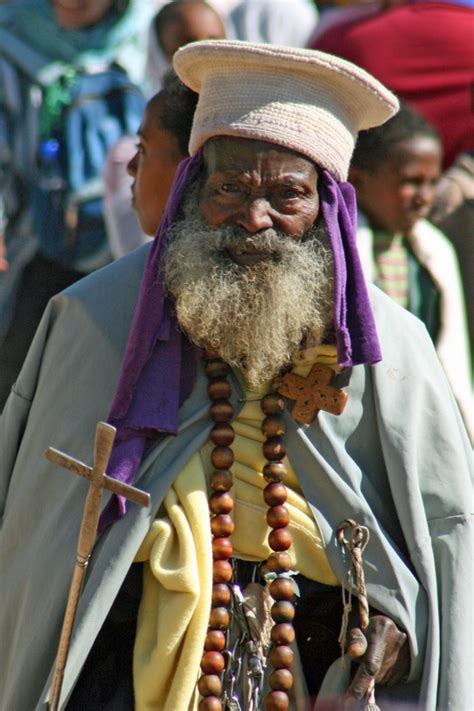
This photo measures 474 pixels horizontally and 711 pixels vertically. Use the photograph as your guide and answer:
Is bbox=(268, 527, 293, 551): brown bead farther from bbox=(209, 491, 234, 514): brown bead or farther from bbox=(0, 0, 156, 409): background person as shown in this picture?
bbox=(0, 0, 156, 409): background person

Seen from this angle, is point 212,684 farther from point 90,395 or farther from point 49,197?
point 49,197

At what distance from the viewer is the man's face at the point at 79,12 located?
9.10 meters

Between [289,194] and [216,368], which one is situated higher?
[289,194]

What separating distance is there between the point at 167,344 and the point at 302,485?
1.71 ft

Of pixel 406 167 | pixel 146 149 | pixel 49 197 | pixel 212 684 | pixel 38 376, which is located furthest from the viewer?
pixel 49 197

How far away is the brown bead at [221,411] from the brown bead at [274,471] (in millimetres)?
168

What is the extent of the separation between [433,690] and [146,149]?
214cm

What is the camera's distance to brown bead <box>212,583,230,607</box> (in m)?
4.53

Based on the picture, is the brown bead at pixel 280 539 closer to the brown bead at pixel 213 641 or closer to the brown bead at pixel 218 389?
the brown bead at pixel 213 641

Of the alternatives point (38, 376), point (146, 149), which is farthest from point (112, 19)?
point (38, 376)

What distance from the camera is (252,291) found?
4668 mm

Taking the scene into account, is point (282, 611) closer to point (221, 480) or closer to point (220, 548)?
point (220, 548)

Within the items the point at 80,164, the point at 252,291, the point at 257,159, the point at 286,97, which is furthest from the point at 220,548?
the point at 80,164

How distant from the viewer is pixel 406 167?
24.2 ft
